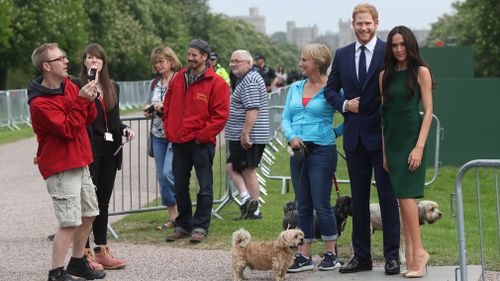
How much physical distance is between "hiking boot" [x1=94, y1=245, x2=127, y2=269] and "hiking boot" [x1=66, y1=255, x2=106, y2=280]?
44 cm

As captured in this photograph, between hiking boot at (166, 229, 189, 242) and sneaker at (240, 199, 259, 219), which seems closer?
hiking boot at (166, 229, 189, 242)

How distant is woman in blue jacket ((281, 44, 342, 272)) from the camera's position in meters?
8.52

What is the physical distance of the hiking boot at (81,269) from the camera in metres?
8.45

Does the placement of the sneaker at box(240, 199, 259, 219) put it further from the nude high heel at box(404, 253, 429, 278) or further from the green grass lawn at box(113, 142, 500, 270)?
the nude high heel at box(404, 253, 429, 278)

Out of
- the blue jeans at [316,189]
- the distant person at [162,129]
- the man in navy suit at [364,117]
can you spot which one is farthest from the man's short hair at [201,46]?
the man in navy suit at [364,117]

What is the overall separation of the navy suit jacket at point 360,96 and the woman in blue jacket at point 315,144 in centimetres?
33

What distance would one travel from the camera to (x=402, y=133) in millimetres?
7656

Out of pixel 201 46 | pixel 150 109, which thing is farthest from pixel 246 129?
pixel 201 46

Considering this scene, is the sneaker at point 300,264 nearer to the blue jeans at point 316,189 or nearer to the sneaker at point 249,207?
the blue jeans at point 316,189

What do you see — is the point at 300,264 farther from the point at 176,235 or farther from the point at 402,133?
the point at 176,235

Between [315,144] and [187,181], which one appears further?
[187,181]

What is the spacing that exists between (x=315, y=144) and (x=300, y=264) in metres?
1.05

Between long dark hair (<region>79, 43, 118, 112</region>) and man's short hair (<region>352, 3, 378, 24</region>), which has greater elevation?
man's short hair (<region>352, 3, 378, 24</region>)

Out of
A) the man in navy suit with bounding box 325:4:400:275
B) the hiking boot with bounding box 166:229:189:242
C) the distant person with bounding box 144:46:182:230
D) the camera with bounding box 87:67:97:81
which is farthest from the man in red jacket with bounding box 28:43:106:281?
the distant person with bounding box 144:46:182:230
